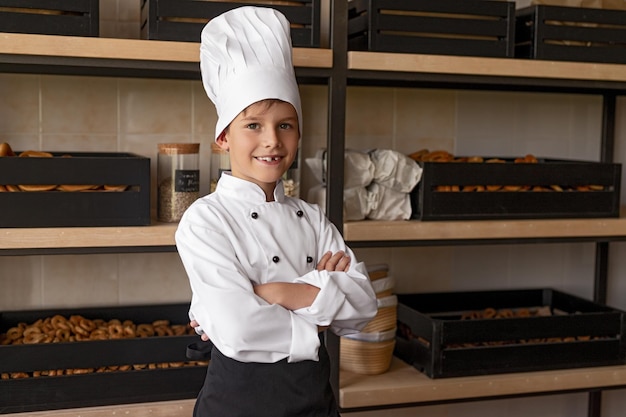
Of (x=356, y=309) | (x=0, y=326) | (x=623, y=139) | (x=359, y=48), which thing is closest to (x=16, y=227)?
(x=0, y=326)

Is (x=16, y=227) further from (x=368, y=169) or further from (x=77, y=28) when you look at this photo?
(x=368, y=169)

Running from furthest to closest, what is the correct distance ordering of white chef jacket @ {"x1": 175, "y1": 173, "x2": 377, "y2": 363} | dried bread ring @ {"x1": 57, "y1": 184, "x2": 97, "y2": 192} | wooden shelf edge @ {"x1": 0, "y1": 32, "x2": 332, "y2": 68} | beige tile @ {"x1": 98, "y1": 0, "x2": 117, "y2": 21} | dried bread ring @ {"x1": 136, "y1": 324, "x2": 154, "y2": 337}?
beige tile @ {"x1": 98, "y1": 0, "x2": 117, "y2": 21} → dried bread ring @ {"x1": 136, "y1": 324, "x2": 154, "y2": 337} → dried bread ring @ {"x1": 57, "y1": 184, "x2": 97, "y2": 192} → wooden shelf edge @ {"x1": 0, "y1": 32, "x2": 332, "y2": 68} → white chef jacket @ {"x1": 175, "y1": 173, "x2": 377, "y2": 363}

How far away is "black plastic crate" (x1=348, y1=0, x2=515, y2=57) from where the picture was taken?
2195mm

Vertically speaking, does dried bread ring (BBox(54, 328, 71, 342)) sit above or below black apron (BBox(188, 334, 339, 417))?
below

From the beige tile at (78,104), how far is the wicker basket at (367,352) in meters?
0.91

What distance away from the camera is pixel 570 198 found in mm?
2414

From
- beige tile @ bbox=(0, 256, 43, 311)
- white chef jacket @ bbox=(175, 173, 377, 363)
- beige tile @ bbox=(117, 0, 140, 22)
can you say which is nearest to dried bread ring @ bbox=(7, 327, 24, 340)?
beige tile @ bbox=(0, 256, 43, 311)

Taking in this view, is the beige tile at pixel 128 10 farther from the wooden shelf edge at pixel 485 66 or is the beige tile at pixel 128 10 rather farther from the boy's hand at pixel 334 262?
the boy's hand at pixel 334 262

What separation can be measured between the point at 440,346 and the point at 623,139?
1.19 metres

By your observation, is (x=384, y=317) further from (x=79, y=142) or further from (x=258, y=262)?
(x=79, y=142)

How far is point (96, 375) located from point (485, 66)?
1.28 metres

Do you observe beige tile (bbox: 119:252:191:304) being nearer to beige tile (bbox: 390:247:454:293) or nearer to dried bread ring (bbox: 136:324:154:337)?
dried bread ring (bbox: 136:324:154:337)

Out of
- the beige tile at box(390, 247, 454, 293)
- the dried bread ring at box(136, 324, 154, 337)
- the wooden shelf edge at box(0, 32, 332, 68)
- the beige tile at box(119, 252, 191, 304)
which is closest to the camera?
the wooden shelf edge at box(0, 32, 332, 68)

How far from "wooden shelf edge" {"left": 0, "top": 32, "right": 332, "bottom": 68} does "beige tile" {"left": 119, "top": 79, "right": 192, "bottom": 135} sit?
469mm
